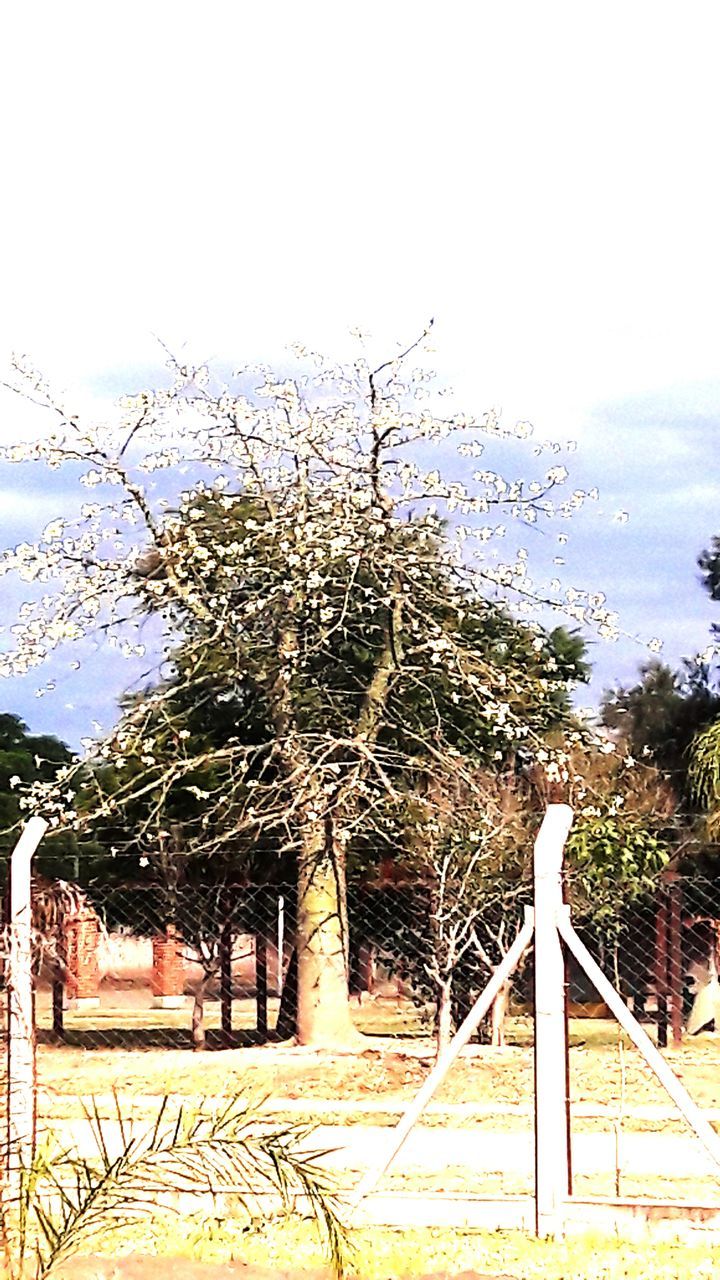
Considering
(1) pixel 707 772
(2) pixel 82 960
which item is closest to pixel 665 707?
(1) pixel 707 772

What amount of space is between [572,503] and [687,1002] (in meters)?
4.85

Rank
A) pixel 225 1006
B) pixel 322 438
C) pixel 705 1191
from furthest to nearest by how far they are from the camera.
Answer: pixel 322 438 < pixel 225 1006 < pixel 705 1191

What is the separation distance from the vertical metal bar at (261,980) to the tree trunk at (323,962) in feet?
1.55

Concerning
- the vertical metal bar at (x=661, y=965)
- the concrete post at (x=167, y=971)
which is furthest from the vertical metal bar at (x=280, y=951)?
the vertical metal bar at (x=661, y=965)

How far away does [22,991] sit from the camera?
830 cm

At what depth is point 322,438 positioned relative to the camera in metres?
17.0

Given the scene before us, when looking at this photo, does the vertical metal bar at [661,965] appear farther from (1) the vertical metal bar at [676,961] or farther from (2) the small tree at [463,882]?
(2) the small tree at [463,882]

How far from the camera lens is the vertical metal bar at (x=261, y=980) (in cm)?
1270

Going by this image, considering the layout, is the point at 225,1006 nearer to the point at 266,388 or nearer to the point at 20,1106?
the point at 20,1106

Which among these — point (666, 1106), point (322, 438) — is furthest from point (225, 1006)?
point (322, 438)

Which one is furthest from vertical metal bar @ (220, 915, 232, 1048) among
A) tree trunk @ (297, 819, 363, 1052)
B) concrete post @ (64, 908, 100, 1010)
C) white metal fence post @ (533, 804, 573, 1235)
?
white metal fence post @ (533, 804, 573, 1235)

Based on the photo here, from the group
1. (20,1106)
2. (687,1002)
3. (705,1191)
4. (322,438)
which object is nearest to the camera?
(20,1106)

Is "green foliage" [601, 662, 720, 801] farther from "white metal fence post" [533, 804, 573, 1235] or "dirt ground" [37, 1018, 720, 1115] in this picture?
"white metal fence post" [533, 804, 573, 1235]

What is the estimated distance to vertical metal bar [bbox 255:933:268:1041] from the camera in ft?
41.7
